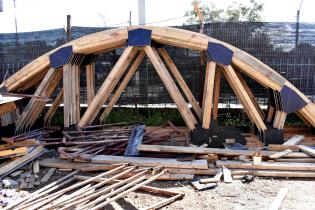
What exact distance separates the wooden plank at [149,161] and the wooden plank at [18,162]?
1044 millimetres

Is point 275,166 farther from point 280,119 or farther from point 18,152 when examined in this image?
point 18,152

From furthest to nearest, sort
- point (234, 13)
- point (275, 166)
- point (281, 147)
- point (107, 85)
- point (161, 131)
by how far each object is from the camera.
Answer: point (234, 13) < point (161, 131) < point (107, 85) < point (281, 147) < point (275, 166)

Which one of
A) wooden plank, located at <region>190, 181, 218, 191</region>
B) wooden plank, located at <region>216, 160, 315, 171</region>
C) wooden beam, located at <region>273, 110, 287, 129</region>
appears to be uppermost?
wooden beam, located at <region>273, 110, 287, 129</region>

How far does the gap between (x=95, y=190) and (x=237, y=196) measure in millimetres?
2075

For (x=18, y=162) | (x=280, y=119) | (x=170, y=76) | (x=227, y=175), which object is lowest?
(x=227, y=175)

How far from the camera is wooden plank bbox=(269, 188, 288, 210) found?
4.23 m

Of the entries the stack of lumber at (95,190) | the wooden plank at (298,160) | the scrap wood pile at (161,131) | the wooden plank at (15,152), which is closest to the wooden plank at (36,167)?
the scrap wood pile at (161,131)

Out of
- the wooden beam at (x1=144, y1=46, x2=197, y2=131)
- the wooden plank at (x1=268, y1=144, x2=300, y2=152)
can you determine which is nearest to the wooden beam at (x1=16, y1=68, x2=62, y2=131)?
the wooden beam at (x1=144, y1=46, x2=197, y2=131)

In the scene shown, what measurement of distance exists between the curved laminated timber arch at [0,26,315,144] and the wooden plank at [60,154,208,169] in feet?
3.84

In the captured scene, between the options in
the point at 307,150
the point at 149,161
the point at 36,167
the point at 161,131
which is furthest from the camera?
the point at 161,131

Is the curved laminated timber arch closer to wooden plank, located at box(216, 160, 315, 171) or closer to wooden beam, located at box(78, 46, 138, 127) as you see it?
wooden beam, located at box(78, 46, 138, 127)

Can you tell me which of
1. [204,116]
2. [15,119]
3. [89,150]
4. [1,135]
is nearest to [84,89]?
[15,119]

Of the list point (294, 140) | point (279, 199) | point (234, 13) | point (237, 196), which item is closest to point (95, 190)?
point (237, 196)

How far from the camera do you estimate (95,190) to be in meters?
4.70
